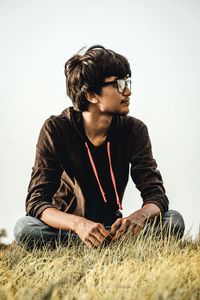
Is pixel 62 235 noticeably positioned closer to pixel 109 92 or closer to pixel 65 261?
pixel 65 261

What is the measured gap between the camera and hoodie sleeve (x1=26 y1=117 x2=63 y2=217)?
3906 mm

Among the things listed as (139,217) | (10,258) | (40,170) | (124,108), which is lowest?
(10,258)

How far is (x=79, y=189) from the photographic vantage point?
414 cm

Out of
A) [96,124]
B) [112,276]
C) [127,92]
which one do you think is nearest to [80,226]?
[112,276]

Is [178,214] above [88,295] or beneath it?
beneath

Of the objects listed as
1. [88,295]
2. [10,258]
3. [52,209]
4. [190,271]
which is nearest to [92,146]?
[52,209]

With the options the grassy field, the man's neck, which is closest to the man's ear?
the man's neck

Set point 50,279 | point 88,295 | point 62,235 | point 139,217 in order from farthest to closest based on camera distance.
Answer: point 62,235 → point 139,217 → point 50,279 → point 88,295

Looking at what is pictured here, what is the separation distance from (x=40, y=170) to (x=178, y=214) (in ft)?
3.91

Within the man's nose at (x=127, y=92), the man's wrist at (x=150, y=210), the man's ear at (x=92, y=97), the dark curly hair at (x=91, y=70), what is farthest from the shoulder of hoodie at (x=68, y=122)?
the man's wrist at (x=150, y=210)

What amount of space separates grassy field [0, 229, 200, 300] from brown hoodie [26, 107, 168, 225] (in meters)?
0.51

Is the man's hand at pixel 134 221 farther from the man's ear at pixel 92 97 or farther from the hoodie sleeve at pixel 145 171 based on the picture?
the man's ear at pixel 92 97

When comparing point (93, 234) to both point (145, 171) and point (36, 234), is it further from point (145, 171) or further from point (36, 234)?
point (145, 171)

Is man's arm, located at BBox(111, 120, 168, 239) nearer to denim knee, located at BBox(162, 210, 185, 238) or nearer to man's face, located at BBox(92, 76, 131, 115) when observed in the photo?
denim knee, located at BBox(162, 210, 185, 238)
